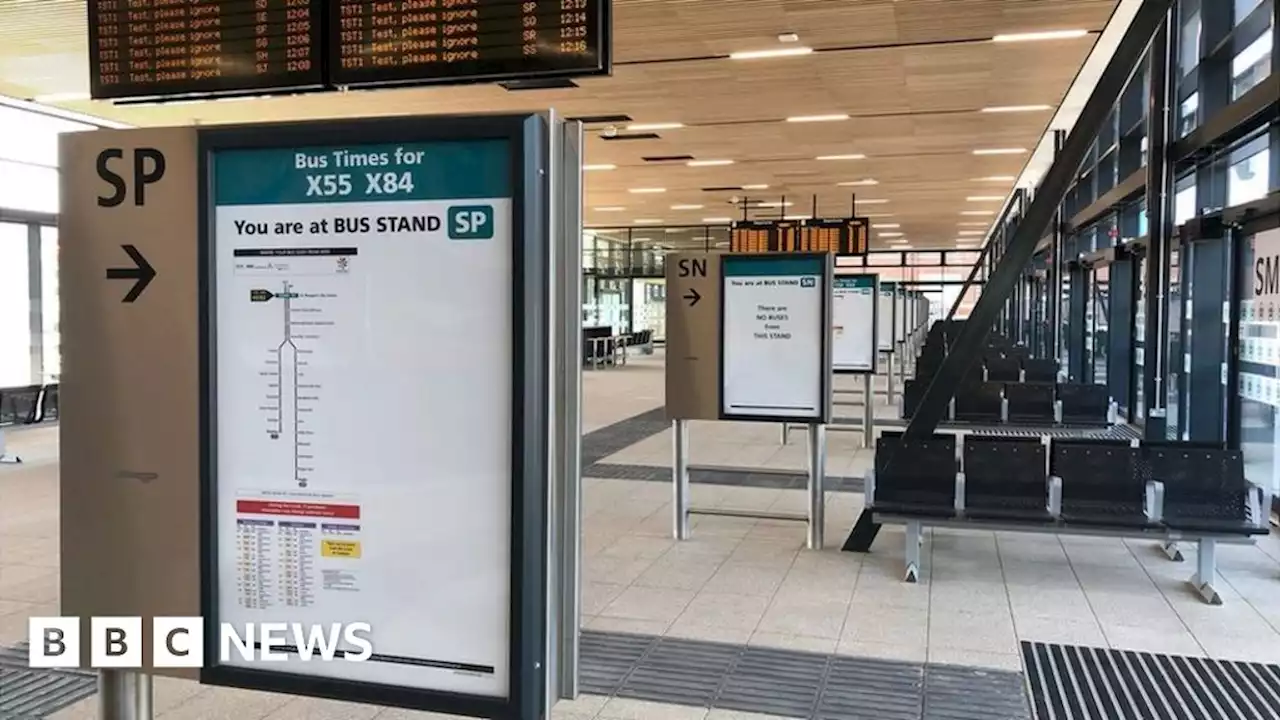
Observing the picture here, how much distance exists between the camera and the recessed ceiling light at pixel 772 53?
333 inches

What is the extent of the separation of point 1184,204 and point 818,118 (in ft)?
13.1

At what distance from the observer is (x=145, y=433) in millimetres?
1661

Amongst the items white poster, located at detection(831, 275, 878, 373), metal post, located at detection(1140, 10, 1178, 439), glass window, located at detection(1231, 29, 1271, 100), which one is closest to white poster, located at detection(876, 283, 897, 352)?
white poster, located at detection(831, 275, 878, 373)

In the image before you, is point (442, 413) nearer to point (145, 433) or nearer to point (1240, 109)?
point (145, 433)

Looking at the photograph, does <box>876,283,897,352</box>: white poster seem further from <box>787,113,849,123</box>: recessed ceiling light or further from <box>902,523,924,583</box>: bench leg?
<box>902,523,924,583</box>: bench leg

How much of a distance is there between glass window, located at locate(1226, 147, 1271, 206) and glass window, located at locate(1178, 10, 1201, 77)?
1.40m

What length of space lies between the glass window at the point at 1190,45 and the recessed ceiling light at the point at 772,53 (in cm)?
354

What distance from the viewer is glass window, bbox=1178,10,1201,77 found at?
9.16 meters

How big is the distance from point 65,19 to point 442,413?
7783 mm

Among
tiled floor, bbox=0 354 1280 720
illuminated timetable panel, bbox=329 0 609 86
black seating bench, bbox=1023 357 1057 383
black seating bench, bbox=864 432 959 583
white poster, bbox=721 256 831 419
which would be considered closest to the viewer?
illuminated timetable panel, bbox=329 0 609 86

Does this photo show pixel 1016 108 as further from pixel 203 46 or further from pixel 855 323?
pixel 203 46

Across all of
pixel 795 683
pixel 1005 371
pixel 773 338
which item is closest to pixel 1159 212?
pixel 773 338

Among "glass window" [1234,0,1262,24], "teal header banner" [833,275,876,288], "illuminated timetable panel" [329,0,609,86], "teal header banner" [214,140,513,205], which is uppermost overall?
"glass window" [1234,0,1262,24]

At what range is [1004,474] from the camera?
6.30 m
